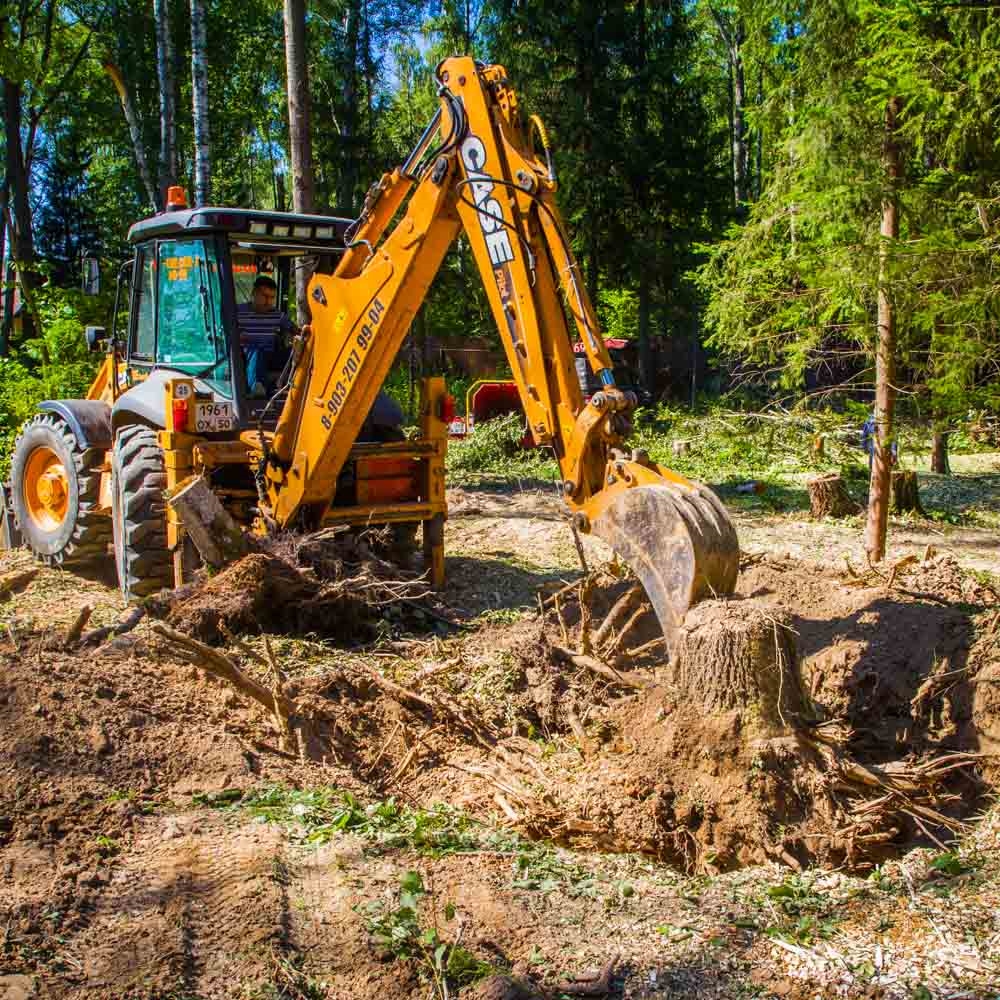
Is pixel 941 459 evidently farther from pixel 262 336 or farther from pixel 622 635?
pixel 262 336

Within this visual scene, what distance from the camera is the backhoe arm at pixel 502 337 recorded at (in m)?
4.93

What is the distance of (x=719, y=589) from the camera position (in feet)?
15.9

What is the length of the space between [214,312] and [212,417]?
2.52 ft

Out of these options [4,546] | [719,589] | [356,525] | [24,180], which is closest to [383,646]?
[356,525]

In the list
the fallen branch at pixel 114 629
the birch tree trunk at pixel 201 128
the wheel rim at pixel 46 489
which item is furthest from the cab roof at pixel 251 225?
the birch tree trunk at pixel 201 128

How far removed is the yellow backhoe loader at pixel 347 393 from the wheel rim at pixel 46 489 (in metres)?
Answer: 0.02

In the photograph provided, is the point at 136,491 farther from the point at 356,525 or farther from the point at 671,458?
the point at 671,458

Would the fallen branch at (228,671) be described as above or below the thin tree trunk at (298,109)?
below

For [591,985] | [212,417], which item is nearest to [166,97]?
[212,417]

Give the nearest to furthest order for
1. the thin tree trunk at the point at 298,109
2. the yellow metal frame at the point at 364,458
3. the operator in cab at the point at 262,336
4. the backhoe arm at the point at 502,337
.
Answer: the backhoe arm at the point at 502,337, the yellow metal frame at the point at 364,458, the operator in cab at the point at 262,336, the thin tree trunk at the point at 298,109

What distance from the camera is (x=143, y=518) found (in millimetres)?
7445

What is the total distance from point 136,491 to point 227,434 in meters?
0.76

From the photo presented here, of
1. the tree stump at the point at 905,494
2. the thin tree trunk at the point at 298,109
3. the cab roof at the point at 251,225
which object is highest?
the thin tree trunk at the point at 298,109

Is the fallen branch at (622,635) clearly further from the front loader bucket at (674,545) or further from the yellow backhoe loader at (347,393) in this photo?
the front loader bucket at (674,545)
